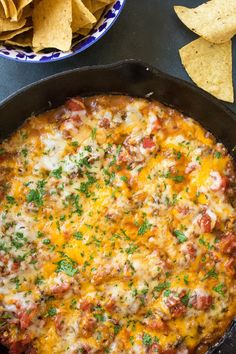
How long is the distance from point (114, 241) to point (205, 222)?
0.54 meters

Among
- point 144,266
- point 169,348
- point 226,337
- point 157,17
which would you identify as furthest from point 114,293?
point 157,17

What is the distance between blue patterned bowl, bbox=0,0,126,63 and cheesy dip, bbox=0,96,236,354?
38 centimetres

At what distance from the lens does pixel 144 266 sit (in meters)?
3.64

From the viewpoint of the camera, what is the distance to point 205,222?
3.64 metres

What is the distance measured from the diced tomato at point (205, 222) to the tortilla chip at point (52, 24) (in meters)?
1.25

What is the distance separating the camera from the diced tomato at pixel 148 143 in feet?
12.2

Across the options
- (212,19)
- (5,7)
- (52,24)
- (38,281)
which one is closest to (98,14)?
(52,24)

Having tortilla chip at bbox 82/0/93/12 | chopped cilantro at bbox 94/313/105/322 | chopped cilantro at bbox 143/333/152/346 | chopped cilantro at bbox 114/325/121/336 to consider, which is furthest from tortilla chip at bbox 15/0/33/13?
chopped cilantro at bbox 143/333/152/346

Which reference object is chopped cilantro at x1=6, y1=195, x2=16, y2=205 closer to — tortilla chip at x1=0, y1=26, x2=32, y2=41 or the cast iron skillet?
the cast iron skillet

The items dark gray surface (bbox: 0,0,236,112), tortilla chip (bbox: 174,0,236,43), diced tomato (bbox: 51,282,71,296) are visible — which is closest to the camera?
diced tomato (bbox: 51,282,71,296)

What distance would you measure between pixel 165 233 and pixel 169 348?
0.67m

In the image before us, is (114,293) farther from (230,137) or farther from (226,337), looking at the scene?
(230,137)

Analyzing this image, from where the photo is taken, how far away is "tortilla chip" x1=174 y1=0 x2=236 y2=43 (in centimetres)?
394

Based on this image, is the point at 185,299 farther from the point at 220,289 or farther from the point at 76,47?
the point at 76,47
